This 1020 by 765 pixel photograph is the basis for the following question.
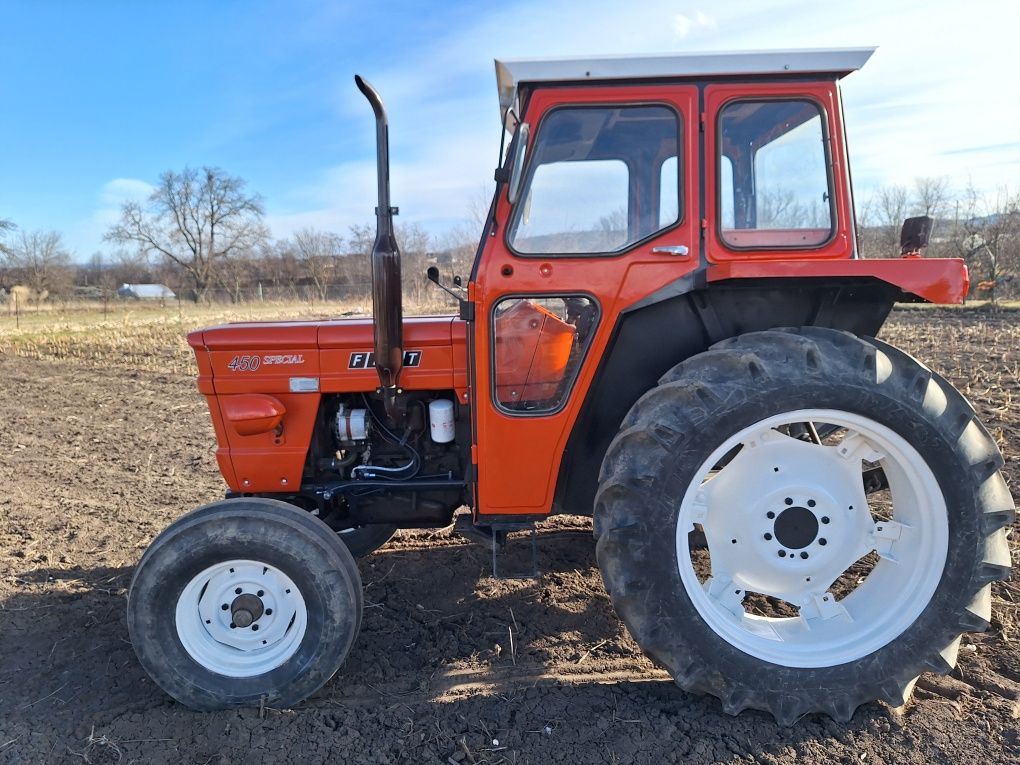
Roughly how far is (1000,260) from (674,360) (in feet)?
82.2

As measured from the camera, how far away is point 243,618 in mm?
2637

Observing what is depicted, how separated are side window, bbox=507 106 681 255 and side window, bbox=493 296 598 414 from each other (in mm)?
224

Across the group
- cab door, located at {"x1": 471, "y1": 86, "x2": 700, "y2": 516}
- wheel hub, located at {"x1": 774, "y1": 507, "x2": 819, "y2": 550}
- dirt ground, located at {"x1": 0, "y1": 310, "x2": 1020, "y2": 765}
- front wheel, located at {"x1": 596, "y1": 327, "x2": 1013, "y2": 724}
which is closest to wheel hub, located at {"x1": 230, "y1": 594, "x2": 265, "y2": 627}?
dirt ground, located at {"x1": 0, "y1": 310, "x2": 1020, "y2": 765}

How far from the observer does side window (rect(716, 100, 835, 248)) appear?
2574 millimetres

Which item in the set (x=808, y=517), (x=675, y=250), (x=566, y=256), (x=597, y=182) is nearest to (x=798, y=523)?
(x=808, y=517)

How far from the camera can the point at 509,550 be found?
381 cm

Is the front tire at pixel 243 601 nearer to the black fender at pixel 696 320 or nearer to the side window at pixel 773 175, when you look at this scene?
the black fender at pixel 696 320

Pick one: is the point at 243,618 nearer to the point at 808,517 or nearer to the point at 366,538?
the point at 366,538

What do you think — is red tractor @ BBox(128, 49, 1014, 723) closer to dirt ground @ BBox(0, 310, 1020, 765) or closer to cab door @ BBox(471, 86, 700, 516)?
cab door @ BBox(471, 86, 700, 516)

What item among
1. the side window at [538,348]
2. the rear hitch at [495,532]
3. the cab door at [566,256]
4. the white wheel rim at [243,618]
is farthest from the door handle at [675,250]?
the white wheel rim at [243,618]

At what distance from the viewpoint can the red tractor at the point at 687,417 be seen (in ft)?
7.77

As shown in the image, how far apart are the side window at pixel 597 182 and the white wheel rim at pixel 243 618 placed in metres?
1.68

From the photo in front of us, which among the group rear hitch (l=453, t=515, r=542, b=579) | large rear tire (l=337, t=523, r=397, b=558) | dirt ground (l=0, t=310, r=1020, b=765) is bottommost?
dirt ground (l=0, t=310, r=1020, b=765)

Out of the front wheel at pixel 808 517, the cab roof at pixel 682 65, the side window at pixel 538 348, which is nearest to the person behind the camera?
the front wheel at pixel 808 517
